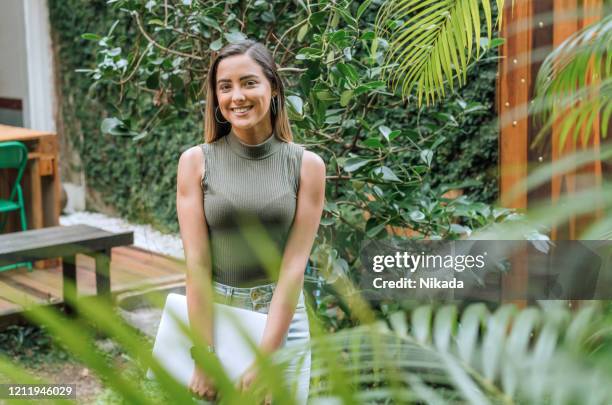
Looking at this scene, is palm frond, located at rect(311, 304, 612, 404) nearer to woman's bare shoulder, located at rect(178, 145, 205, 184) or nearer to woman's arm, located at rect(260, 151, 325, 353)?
woman's arm, located at rect(260, 151, 325, 353)

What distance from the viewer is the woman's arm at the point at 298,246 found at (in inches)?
88.4

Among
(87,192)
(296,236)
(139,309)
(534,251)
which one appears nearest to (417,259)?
(534,251)

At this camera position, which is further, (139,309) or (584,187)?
(139,309)

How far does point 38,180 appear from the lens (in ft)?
20.8

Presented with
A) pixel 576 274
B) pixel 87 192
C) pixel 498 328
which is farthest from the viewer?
pixel 87 192

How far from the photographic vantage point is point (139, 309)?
5621 mm

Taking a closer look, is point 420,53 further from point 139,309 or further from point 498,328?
point 139,309

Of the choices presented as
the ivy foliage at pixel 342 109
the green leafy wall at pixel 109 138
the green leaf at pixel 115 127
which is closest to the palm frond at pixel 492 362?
the ivy foliage at pixel 342 109

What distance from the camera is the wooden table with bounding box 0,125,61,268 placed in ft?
20.8

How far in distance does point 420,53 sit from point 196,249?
3.73 feet
